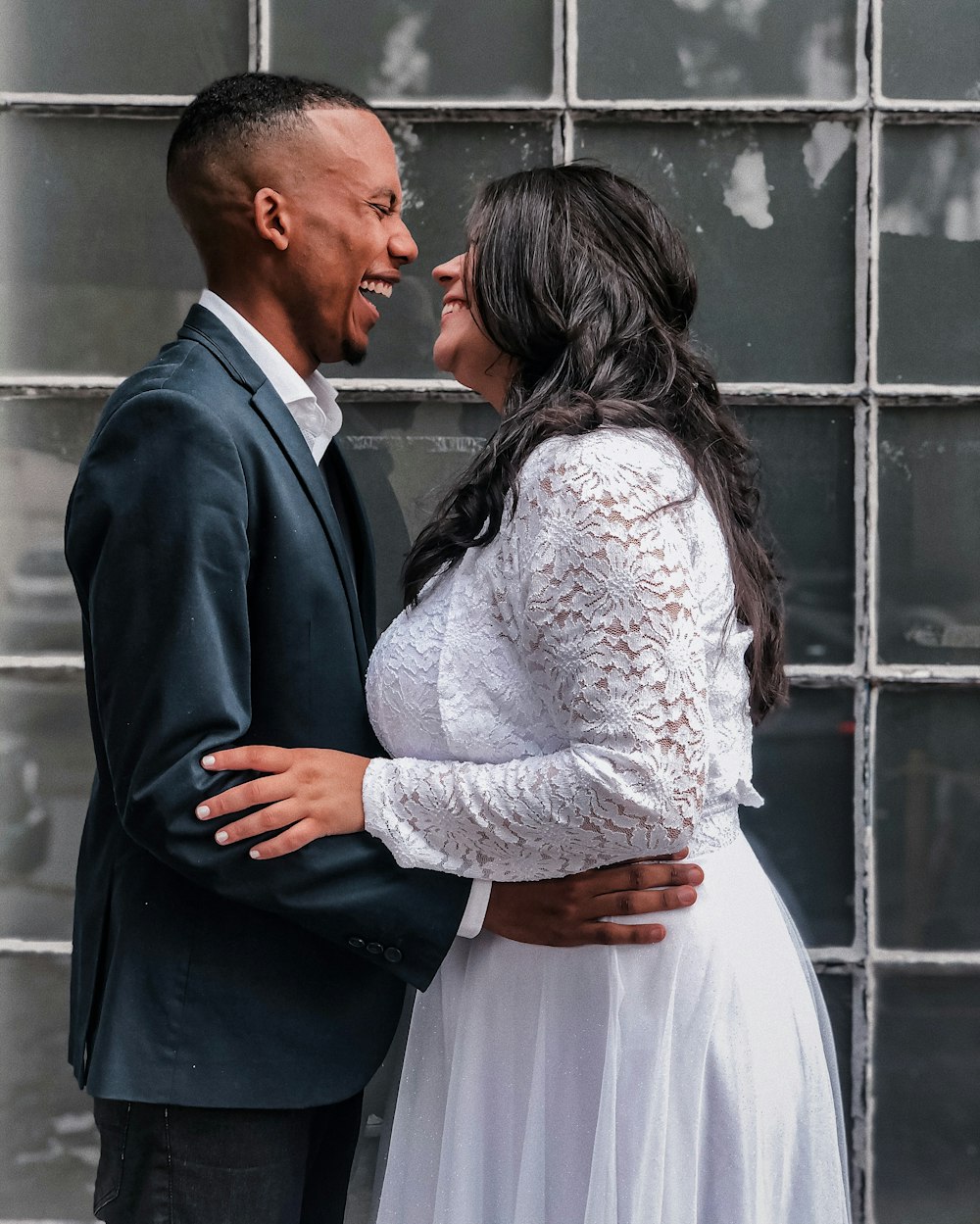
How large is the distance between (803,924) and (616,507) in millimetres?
1416

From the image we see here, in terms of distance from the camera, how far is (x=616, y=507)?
4.84 ft

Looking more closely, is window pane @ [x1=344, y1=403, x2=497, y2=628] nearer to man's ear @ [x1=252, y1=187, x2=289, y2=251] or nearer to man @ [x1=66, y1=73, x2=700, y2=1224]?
man @ [x1=66, y1=73, x2=700, y2=1224]

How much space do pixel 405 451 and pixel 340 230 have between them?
0.68 metres

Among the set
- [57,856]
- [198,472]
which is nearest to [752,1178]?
[198,472]

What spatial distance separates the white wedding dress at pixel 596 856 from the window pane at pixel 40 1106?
110 centimetres

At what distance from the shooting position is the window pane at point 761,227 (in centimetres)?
249

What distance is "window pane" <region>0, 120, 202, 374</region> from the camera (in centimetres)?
250

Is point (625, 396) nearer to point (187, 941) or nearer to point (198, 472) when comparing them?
point (198, 472)

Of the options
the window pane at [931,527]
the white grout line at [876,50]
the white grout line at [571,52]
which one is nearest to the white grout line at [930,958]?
the window pane at [931,527]

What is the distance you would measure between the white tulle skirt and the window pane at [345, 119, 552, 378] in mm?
1301

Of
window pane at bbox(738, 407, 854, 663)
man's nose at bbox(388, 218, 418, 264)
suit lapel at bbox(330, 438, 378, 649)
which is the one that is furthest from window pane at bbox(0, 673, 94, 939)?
window pane at bbox(738, 407, 854, 663)

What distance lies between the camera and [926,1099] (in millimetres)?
2561

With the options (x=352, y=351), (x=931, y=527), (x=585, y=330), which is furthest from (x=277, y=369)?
(x=931, y=527)

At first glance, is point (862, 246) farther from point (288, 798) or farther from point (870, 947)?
point (288, 798)
